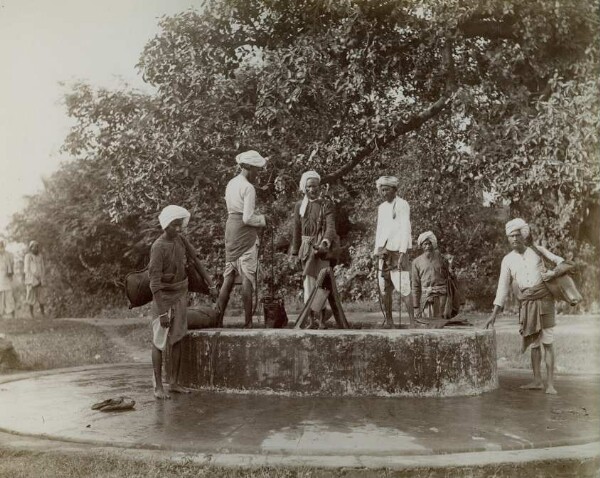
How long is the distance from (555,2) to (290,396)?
7.33 metres

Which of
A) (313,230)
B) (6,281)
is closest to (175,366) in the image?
(313,230)

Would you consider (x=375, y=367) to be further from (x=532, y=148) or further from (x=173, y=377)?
(x=532, y=148)

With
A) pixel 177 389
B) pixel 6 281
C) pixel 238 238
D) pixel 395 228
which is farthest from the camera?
pixel 6 281

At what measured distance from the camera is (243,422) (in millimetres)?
5719

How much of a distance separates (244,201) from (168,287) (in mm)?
1418

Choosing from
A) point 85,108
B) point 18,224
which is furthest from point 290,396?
point 18,224

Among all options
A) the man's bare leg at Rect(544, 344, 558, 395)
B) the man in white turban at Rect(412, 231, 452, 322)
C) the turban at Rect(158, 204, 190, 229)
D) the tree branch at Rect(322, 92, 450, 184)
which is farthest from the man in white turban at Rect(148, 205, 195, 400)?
the tree branch at Rect(322, 92, 450, 184)

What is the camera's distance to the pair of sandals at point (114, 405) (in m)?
6.26

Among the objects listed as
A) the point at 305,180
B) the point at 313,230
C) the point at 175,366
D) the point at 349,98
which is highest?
the point at 349,98

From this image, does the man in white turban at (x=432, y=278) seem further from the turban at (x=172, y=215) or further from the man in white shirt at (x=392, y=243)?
the turban at (x=172, y=215)

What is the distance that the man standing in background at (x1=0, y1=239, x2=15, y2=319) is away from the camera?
16.3m

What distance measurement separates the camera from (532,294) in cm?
735

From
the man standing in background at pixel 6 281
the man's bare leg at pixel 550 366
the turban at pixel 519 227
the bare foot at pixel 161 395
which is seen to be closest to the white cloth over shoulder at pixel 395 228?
the turban at pixel 519 227

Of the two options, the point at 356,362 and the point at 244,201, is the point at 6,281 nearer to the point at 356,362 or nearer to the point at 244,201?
the point at 244,201
